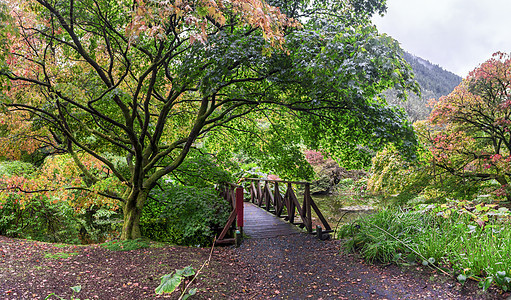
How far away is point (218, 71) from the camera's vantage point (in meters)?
3.99

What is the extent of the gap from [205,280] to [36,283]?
5.88 feet

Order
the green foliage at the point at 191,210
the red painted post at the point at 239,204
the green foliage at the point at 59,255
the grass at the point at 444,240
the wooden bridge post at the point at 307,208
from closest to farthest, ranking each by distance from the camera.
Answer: the grass at the point at 444,240
the green foliage at the point at 59,255
the red painted post at the point at 239,204
the green foliage at the point at 191,210
the wooden bridge post at the point at 307,208

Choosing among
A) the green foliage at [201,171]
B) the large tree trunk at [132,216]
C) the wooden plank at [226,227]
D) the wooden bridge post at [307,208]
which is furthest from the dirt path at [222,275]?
the green foliage at [201,171]

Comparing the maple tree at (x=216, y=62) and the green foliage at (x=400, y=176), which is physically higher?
the maple tree at (x=216, y=62)

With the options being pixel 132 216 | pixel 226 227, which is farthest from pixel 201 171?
pixel 132 216

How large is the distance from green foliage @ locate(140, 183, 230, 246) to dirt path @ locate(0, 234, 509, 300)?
1003 millimetres

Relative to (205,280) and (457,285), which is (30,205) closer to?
(205,280)

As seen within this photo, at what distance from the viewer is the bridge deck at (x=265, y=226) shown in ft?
20.4

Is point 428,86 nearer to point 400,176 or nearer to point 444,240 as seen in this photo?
point 400,176

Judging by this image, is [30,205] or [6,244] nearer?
[6,244]

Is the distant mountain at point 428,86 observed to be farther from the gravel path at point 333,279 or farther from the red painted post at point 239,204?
the gravel path at point 333,279

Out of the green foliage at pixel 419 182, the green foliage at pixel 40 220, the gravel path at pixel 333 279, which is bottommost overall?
the gravel path at pixel 333 279

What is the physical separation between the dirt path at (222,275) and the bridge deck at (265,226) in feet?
3.86


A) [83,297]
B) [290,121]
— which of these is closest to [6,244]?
[83,297]
